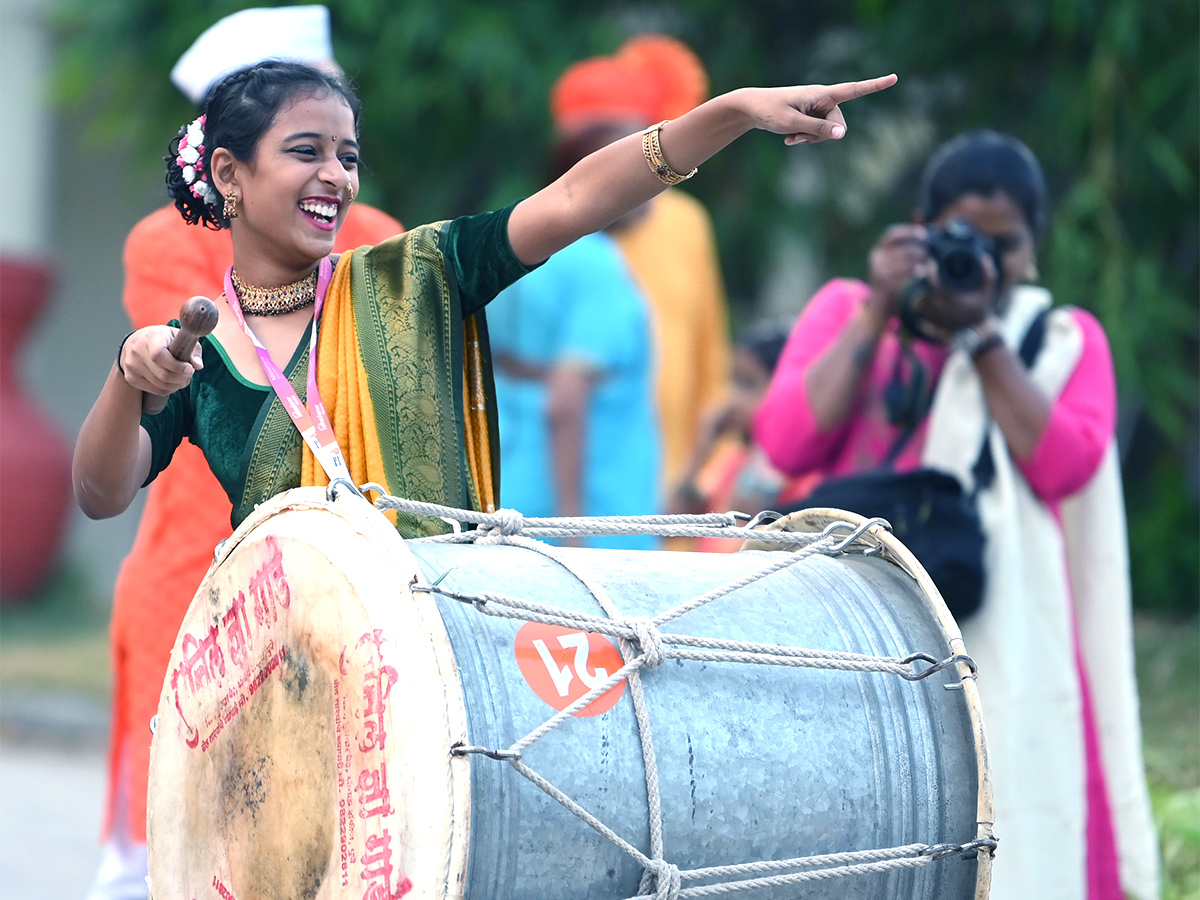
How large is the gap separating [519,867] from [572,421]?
7.35ft

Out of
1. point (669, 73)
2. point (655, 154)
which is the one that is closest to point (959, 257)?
point (655, 154)

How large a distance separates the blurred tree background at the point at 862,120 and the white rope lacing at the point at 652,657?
3.86m

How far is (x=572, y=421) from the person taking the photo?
3785mm

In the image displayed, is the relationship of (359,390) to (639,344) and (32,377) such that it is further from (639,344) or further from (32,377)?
(32,377)

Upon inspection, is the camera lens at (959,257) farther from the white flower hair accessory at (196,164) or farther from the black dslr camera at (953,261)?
the white flower hair accessory at (196,164)

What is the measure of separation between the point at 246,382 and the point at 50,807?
350 cm

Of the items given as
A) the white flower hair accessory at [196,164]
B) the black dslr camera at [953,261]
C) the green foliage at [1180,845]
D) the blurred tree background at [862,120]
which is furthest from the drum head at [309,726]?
the blurred tree background at [862,120]

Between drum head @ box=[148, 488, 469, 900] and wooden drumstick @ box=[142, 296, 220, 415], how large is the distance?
0.20 m

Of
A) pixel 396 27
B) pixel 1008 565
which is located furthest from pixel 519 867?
pixel 396 27

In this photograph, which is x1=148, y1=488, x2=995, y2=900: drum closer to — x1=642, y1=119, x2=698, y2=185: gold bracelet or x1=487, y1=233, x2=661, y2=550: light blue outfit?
x1=642, y1=119, x2=698, y2=185: gold bracelet

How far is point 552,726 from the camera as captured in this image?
1628 mm

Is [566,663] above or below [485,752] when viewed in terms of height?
above

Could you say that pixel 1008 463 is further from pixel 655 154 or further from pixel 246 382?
pixel 246 382

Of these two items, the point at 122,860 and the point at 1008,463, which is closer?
the point at 1008,463
